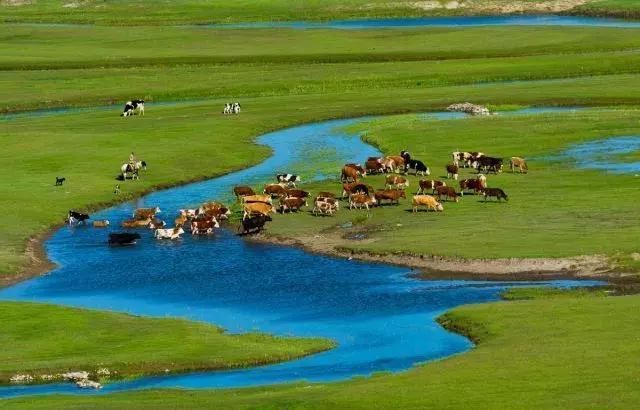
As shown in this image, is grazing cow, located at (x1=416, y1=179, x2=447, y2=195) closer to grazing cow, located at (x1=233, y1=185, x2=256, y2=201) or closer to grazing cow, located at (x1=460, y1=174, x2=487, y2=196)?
grazing cow, located at (x1=460, y1=174, x2=487, y2=196)

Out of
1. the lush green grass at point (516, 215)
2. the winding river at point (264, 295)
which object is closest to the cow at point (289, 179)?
the lush green grass at point (516, 215)

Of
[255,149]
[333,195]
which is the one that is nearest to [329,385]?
[333,195]

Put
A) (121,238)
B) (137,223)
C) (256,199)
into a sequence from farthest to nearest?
(256,199)
(137,223)
(121,238)

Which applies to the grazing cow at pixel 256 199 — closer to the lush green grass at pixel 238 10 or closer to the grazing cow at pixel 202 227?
the grazing cow at pixel 202 227

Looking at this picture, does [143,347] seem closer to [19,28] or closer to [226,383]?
[226,383]

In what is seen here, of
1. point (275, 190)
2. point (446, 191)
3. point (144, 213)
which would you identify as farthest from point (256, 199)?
point (446, 191)

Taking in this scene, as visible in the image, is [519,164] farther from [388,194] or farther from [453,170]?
[388,194]
